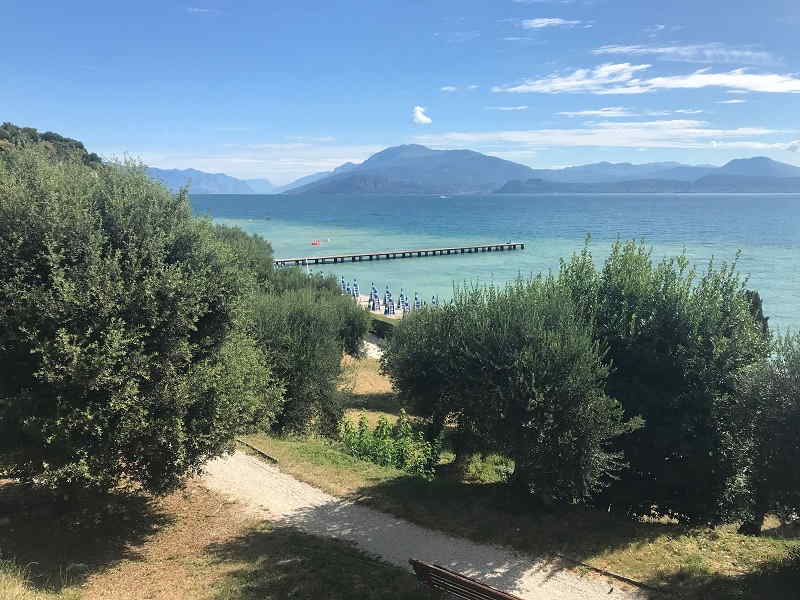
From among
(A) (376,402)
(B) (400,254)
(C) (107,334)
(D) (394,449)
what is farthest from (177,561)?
(B) (400,254)

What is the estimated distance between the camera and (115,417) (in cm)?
1092

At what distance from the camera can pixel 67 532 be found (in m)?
12.3

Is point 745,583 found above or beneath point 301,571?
above

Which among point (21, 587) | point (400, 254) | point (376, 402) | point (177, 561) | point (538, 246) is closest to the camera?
point (21, 587)

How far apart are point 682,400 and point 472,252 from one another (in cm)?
10926

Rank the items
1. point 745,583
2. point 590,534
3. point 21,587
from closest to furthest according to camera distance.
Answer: point 21,587 < point 745,583 < point 590,534

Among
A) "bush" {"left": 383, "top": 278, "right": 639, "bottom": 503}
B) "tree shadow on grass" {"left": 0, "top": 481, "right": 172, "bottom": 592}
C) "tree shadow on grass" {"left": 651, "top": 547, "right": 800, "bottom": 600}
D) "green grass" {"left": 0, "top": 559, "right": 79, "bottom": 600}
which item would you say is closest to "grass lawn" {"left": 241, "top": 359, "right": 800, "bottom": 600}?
"tree shadow on grass" {"left": 651, "top": 547, "right": 800, "bottom": 600}

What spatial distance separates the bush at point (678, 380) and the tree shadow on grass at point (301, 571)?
6870mm

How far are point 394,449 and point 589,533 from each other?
7.84 meters

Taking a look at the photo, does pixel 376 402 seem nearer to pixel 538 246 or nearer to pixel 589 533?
pixel 589 533

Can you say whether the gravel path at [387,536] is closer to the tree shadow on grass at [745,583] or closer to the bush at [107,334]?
the tree shadow on grass at [745,583]

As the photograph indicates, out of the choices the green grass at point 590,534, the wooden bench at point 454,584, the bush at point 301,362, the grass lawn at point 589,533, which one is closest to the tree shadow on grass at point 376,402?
the bush at point 301,362

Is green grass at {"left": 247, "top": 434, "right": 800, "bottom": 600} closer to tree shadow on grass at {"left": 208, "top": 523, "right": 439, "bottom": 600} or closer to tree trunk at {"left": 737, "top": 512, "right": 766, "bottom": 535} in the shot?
tree trunk at {"left": 737, "top": 512, "right": 766, "bottom": 535}

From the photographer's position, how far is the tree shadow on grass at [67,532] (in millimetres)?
10906
